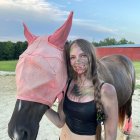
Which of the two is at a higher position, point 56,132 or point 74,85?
point 74,85

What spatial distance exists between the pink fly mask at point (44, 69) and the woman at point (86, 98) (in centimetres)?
13

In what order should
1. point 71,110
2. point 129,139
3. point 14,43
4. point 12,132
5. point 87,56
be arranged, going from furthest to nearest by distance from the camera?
1. point 14,43
2. point 129,139
3. point 71,110
4. point 87,56
5. point 12,132

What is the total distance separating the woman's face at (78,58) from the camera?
2375mm

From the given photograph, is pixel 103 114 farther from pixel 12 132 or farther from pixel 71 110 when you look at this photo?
pixel 12 132

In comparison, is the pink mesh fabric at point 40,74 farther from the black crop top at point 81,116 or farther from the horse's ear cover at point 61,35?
the black crop top at point 81,116

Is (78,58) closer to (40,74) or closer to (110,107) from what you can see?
(40,74)

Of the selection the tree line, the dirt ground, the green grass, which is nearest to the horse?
the dirt ground

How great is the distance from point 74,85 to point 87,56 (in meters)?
0.31

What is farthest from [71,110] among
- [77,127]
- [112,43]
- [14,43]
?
[112,43]

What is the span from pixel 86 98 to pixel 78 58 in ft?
1.13

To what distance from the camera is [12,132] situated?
212 cm

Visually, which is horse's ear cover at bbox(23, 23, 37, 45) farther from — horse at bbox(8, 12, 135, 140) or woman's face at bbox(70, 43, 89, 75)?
woman's face at bbox(70, 43, 89, 75)

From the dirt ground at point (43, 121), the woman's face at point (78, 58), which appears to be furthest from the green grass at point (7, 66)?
the woman's face at point (78, 58)

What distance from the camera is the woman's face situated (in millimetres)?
2375
